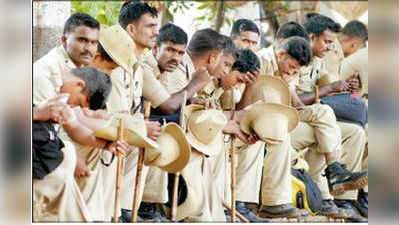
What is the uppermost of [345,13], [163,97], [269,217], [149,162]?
[345,13]

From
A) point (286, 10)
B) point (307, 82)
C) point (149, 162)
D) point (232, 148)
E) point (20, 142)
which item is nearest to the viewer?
point (20, 142)

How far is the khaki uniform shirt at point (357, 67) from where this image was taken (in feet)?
26.2

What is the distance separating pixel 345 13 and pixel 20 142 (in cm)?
661

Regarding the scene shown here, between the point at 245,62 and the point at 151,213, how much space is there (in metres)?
1.37

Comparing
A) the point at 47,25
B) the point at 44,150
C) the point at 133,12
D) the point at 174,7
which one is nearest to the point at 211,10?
the point at 174,7

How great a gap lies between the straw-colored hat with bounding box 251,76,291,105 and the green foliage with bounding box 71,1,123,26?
1597 millimetres

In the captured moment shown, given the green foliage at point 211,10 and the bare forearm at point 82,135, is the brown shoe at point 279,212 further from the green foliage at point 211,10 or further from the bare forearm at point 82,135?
the green foliage at point 211,10

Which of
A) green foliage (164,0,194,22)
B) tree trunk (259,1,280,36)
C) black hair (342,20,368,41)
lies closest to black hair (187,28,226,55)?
black hair (342,20,368,41)

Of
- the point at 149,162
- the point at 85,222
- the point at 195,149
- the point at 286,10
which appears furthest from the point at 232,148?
the point at 286,10

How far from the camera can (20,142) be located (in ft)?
18.2

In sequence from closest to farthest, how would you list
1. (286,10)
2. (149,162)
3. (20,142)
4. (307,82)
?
1. (20,142)
2. (149,162)
3. (307,82)
4. (286,10)

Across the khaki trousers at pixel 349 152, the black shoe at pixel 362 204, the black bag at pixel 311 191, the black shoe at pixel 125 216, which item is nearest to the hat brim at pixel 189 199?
the black shoe at pixel 125 216

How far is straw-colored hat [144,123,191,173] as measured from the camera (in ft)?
21.6

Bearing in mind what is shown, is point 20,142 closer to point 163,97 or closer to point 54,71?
point 54,71
